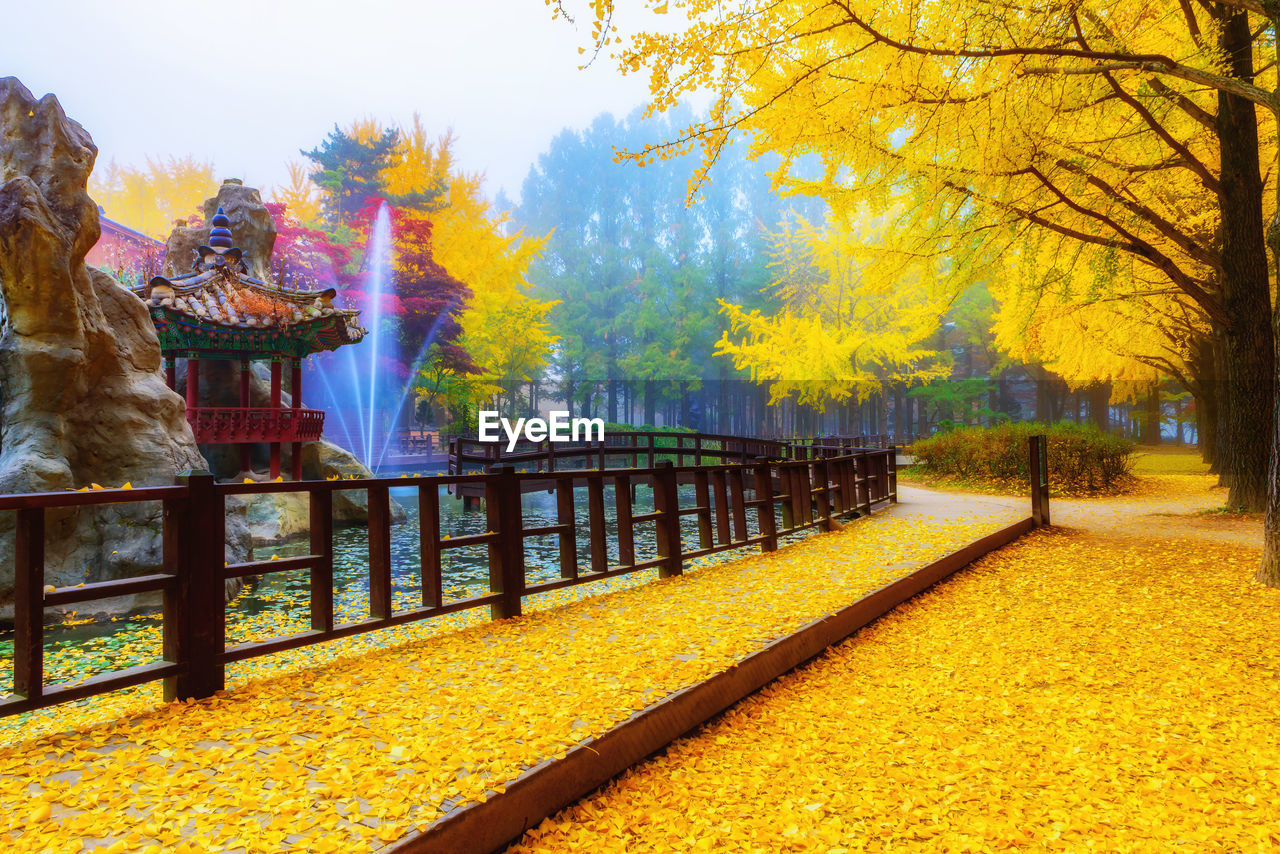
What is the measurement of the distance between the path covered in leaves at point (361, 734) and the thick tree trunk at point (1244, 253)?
26.4 ft

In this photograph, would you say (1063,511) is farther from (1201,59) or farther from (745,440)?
(745,440)

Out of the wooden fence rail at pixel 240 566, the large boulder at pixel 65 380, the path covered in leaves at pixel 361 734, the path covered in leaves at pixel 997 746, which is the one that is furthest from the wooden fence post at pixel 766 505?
the large boulder at pixel 65 380

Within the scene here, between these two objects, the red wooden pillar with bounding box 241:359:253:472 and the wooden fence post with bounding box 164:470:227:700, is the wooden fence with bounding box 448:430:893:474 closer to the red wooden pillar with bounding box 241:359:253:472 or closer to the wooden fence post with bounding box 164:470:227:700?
the red wooden pillar with bounding box 241:359:253:472

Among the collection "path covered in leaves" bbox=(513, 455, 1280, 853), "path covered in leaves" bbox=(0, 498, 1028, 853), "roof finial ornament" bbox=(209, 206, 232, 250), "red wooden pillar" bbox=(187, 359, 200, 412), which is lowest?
"path covered in leaves" bbox=(513, 455, 1280, 853)

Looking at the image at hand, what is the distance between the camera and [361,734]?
3.00m

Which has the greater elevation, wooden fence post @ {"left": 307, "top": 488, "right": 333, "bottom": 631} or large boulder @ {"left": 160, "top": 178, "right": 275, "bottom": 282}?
large boulder @ {"left": 160, "top": 178, "right": 275, "bottom": 282}

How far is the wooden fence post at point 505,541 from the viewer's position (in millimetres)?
4934

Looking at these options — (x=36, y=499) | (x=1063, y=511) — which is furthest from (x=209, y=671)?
(x=1063, y=511)

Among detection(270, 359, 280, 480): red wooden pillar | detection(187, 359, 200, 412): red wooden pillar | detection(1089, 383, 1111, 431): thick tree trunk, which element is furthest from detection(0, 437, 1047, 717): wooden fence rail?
detection(1089, 383, 1111, 431): thick tree trunk

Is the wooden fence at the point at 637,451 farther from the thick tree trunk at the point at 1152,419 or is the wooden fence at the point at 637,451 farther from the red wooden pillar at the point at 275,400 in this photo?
the thick tree trunk at the point at 1152,419

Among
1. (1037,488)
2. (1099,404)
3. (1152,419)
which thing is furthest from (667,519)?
(1152,419)

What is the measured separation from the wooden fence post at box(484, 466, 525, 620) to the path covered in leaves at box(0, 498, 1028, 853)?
198 mm

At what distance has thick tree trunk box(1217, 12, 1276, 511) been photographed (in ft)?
29.7

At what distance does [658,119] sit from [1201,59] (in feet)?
155
